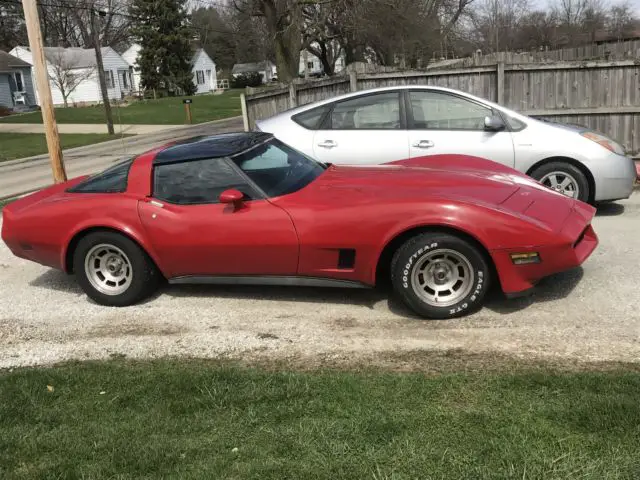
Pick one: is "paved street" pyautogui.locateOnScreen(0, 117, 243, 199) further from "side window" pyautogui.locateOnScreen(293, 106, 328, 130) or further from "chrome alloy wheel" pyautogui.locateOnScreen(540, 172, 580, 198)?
"chrome alloy wheel" pyautogui.locateOnScreen(540, 172, 580, 198)

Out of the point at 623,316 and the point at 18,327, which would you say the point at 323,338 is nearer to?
the point at 623,316

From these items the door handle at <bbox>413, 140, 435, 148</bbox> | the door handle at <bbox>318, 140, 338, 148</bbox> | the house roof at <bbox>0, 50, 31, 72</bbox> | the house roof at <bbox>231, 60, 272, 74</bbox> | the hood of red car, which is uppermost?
the house roof at <bbox>231, 60, 272, 74</bbox>

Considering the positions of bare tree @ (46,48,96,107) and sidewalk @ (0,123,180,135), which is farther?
bare tree @ (46,48,96,107)

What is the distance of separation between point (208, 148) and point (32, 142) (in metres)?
26.6

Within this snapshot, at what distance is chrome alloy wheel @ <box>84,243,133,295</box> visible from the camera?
5324mm

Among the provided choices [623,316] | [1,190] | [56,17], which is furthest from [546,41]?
[623,316]

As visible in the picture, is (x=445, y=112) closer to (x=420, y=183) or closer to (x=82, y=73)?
(x=420, y=183)

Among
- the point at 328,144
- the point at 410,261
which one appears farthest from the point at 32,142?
the point at 410,261

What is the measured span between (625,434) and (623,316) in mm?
1739

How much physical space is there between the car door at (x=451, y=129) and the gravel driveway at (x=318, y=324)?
1820mm

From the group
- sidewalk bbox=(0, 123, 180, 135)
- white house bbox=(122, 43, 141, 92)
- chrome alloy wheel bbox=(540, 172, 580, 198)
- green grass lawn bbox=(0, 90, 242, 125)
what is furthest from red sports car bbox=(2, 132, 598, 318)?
white house bbox=(122, 43, 141, 92)

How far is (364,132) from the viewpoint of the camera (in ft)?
24.6

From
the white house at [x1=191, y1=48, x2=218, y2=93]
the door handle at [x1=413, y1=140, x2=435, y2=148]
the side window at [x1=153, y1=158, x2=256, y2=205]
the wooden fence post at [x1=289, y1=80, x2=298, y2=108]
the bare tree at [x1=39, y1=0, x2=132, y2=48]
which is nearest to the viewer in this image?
the side window at [x1=153, y1=158, x2=256, y2=205]

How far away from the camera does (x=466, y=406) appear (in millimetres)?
3285
